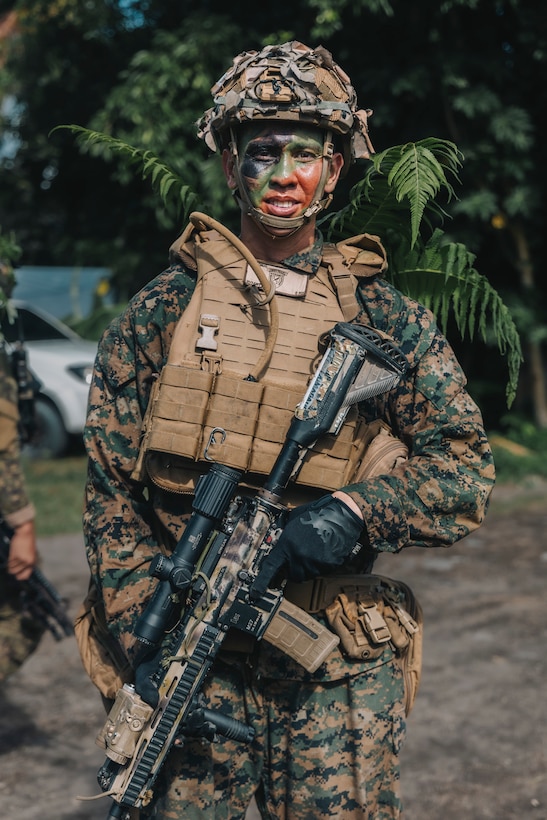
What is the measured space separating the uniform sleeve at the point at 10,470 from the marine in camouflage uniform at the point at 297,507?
1.59m

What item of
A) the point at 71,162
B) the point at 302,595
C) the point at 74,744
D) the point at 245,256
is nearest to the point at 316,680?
the point at 302,595

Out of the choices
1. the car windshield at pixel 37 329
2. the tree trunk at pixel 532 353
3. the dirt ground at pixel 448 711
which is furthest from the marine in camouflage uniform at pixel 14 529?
the car windshield at pixel 37 329

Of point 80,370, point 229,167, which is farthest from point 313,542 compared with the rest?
point 80,370

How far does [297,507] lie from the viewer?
2.18m

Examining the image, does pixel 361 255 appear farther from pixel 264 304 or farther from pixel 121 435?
pixel 121 435

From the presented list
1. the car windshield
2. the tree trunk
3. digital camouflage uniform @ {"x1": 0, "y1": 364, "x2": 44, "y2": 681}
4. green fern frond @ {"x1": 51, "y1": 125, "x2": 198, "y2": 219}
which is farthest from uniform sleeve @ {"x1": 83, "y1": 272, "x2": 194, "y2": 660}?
the car windshield

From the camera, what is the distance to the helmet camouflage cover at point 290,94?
2.22m

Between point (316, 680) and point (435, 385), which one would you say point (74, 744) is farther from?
point (435, 385)

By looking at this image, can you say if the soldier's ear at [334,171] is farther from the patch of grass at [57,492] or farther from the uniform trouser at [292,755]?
the patch of grass at [57,492]

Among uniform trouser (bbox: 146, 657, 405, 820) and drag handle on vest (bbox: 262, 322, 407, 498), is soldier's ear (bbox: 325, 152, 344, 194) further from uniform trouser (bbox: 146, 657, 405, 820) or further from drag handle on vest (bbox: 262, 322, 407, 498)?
uniform trouser (bbox: 146, 657, 405, 820)

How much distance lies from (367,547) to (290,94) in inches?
39.1

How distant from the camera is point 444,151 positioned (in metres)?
2.30

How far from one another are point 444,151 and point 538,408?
8084 millimetres

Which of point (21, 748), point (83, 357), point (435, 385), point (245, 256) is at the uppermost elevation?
point (245, 256)
